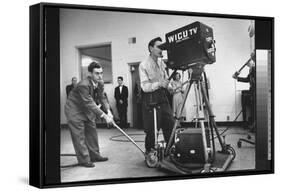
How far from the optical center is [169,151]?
6.01 meters

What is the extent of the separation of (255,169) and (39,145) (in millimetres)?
2624

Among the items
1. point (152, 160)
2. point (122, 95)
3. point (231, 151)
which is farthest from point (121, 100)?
point (231, 151)

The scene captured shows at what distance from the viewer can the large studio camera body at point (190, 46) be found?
6.05m

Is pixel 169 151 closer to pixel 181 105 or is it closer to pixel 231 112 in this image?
pixel 181 105

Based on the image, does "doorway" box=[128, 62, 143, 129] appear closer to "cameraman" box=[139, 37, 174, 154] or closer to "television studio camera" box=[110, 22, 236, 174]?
"cameraman" box=[139, 37, 174, 154]

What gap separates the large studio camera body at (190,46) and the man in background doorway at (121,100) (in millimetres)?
600

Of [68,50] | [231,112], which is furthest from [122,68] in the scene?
[231,112]

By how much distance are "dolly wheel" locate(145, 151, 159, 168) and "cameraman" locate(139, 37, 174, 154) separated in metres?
0.04

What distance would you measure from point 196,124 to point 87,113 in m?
1.27

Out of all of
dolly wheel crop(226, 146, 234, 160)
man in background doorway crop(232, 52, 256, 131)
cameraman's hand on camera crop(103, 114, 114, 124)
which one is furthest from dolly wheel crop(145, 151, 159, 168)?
man in background doorway crop(232, 52, 256, 131)

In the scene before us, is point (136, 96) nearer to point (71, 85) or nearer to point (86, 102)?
point (86, 102)

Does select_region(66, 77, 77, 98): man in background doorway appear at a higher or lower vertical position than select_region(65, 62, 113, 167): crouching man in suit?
higher

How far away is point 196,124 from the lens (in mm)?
6160

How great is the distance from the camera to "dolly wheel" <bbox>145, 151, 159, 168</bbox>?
589cm
